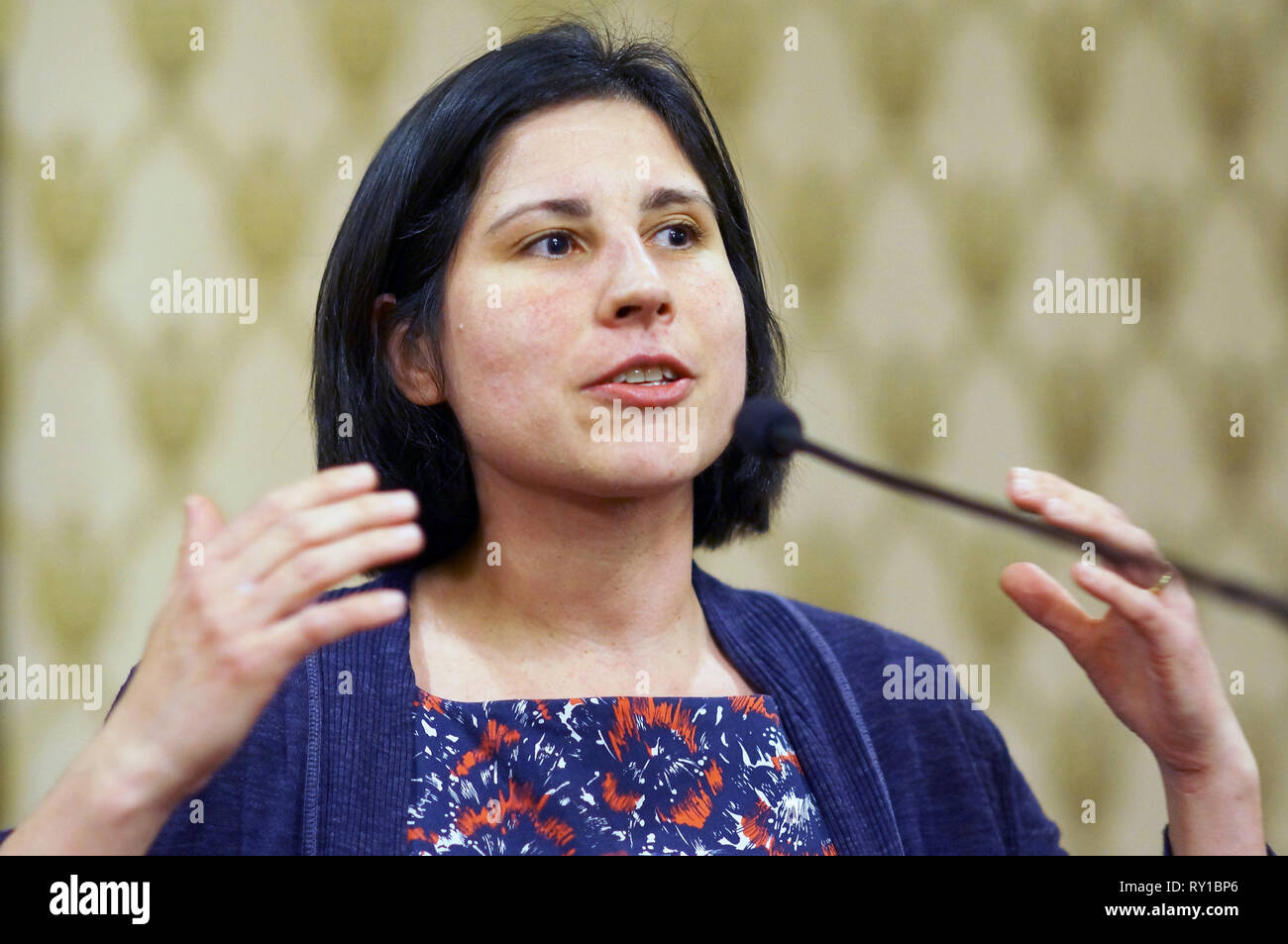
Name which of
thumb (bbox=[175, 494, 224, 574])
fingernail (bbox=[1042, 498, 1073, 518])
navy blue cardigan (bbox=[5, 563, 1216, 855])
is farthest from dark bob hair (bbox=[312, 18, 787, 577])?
fingernail (bbox=[1042, 498, 1073, 518])

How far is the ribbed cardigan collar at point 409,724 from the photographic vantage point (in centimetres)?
93

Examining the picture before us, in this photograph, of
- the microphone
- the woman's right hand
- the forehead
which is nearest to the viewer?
the microphone

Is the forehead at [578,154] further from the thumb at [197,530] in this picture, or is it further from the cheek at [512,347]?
the thumb at [197,530]

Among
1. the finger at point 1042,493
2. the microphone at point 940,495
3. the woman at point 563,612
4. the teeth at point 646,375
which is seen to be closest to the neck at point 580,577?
the woman at point 563,612

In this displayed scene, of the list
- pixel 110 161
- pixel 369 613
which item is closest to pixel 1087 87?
pixel 110 161

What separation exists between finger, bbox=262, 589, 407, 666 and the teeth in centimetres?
34

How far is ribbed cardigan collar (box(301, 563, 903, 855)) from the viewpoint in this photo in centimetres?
93

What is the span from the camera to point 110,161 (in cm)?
173

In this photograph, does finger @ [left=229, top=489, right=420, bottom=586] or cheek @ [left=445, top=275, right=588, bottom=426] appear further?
cheek @ [left=445, top=275, right=588, bottom=426]

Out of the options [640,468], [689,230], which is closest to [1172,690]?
[640,468]

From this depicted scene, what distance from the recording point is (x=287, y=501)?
75 centimetres

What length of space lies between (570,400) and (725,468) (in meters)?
0.32

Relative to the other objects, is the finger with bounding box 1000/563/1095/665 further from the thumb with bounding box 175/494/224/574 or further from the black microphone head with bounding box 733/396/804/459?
the thumb with bounding box 175/494/224/574
